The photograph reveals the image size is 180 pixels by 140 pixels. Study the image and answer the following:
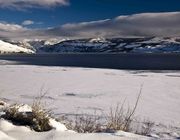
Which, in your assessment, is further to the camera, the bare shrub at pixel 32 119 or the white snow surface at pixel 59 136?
the bare shrub at pixel 32 119

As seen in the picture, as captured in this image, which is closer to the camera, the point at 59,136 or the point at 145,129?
the point at 59,136

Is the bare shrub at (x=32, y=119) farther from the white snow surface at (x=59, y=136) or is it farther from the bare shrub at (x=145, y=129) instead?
the bare shrub at (x=145, y=129)

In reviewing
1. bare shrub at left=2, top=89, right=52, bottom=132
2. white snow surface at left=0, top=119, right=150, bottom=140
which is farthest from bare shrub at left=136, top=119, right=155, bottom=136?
white snow surface at left=0, top=119, right=150, bottom=140

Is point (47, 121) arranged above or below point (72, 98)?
above

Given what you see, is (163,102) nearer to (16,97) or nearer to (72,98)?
(72,98)

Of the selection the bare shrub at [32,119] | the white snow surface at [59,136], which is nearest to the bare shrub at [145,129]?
the bare shrub at [32,119]

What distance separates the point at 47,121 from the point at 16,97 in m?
13.0

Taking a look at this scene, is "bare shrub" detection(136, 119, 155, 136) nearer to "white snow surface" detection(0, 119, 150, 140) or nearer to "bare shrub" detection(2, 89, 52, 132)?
"bare shrub" detection(2, 89, 52, 132)

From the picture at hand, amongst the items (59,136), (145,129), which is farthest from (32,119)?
(145,129)

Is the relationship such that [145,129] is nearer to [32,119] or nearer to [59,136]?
[32,119]

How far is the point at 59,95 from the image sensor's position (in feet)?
62.1

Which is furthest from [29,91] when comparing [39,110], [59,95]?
[39,110]

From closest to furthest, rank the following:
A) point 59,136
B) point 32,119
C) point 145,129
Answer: point 59,136
point 32,119
point 145,129

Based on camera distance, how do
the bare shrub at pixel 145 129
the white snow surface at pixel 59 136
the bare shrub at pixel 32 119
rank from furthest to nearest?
the bare shrub at pixel 145 129
the bare shrub at pixel 32 119
the white snow surface at pixel 59 136
